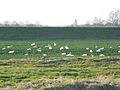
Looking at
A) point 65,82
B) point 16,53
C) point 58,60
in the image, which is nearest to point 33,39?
point 16,53

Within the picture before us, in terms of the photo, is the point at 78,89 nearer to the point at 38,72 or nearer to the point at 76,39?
the point at 38,72

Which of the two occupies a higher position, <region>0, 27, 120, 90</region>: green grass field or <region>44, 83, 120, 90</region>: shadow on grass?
<region>44, 83, 120, 90</region>: shadow on grass

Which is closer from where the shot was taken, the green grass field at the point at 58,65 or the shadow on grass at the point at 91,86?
the shadow on grass at the point at 91,86

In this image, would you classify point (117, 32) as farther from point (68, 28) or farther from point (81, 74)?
point (81, 74)

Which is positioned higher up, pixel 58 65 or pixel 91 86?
pixel 91 86

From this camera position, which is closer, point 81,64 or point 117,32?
point 81,64

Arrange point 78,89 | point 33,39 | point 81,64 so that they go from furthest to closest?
point 33,39, point 81,64, point 78,89

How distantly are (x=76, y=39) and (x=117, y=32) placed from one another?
18.3 feet

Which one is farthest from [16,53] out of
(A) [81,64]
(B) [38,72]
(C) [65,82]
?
(C) [65,82]

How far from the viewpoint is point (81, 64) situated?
23.9m

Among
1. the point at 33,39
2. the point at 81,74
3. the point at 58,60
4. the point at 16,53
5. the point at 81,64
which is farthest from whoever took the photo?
the point at 33,39

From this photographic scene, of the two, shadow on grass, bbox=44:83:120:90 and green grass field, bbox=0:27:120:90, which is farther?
green grass field, bbox=0:27:120:90

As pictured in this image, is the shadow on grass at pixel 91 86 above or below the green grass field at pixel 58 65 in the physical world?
above

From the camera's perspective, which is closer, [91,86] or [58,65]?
[91,86]
